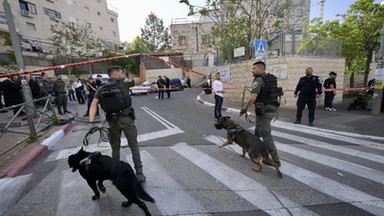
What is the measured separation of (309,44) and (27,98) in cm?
1179

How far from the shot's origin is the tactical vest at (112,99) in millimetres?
2803

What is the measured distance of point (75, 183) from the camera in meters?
3.15

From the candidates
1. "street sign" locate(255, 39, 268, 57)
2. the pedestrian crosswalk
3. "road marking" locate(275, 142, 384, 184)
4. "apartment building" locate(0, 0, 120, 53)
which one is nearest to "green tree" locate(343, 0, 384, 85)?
"street sign" locate(255, 39, 268, 57)

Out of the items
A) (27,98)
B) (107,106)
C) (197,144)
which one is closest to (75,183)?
(107,106)

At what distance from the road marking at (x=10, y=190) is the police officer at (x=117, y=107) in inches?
59.1

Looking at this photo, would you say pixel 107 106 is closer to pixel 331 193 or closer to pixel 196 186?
pixel 196 186

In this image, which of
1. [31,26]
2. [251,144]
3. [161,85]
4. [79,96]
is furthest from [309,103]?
[31,26]

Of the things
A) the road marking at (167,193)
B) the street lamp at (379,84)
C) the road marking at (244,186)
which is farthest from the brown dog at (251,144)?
→ the street lamp at (379,84)

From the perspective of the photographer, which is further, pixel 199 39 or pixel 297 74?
pixel 199 39

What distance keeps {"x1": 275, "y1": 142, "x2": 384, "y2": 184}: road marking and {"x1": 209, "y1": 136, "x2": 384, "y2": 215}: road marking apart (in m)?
0.59

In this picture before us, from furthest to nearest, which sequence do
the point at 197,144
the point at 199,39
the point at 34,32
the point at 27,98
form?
the point at 199,39 < the point at 34,32 < the point at 27,98 < the point at 197,144

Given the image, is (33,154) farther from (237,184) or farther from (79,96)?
(79,96)

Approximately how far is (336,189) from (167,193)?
2548mm

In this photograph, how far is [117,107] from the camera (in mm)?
2855
